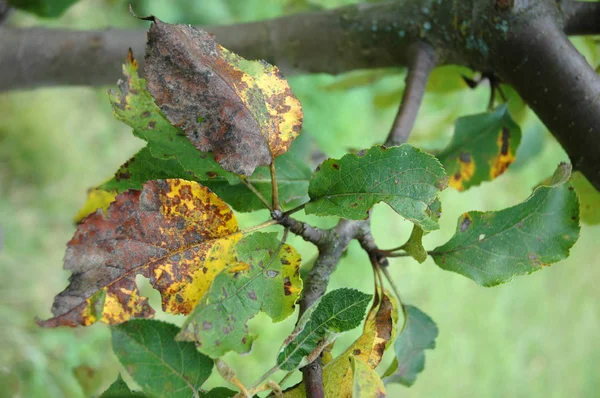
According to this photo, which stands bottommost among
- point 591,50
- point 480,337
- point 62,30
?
point 480,337

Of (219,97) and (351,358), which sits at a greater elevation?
(219,97)

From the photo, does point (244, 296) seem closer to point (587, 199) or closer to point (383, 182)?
point (383, 182)

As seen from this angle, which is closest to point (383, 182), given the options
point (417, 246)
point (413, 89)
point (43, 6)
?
point (417, 246)

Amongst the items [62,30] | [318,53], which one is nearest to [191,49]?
[318,53]

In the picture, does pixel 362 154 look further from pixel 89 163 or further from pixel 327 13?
pixel 89 163

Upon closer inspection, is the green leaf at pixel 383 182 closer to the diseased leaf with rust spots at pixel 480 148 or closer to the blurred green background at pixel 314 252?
the diseased leaf with rust spots at pixel 480 148
